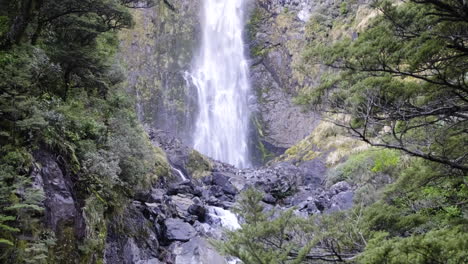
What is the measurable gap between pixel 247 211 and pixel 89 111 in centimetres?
569

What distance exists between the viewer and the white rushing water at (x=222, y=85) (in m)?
37.6

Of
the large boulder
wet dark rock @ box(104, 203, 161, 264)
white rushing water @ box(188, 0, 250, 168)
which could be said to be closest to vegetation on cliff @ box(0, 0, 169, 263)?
wet dark rock @ box(104, 203, 161, 264)

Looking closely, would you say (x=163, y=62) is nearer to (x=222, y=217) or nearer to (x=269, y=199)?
(x=269, y=199)

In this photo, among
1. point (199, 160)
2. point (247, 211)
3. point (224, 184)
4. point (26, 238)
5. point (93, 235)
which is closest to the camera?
point (26, 238)

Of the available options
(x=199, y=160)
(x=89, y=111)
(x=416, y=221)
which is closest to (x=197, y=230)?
(x=89, y=111)

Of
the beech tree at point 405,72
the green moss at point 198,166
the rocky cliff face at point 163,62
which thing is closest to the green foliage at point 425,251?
the beech tree at point 405,72

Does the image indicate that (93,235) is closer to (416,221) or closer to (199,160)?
(416,221)

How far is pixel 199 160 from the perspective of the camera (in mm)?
24938

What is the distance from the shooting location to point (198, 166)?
24406 millimetres

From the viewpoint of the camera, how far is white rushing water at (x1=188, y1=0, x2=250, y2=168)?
37562 mm

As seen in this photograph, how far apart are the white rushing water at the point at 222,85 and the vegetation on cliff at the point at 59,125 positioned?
2653cm

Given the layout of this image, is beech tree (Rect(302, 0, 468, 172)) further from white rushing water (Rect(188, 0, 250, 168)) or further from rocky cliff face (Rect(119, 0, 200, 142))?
rocky cliff face (Rect(119, 0, 200, 142))

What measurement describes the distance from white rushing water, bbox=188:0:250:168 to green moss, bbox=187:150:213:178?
441 inches

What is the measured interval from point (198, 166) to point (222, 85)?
18145mm
